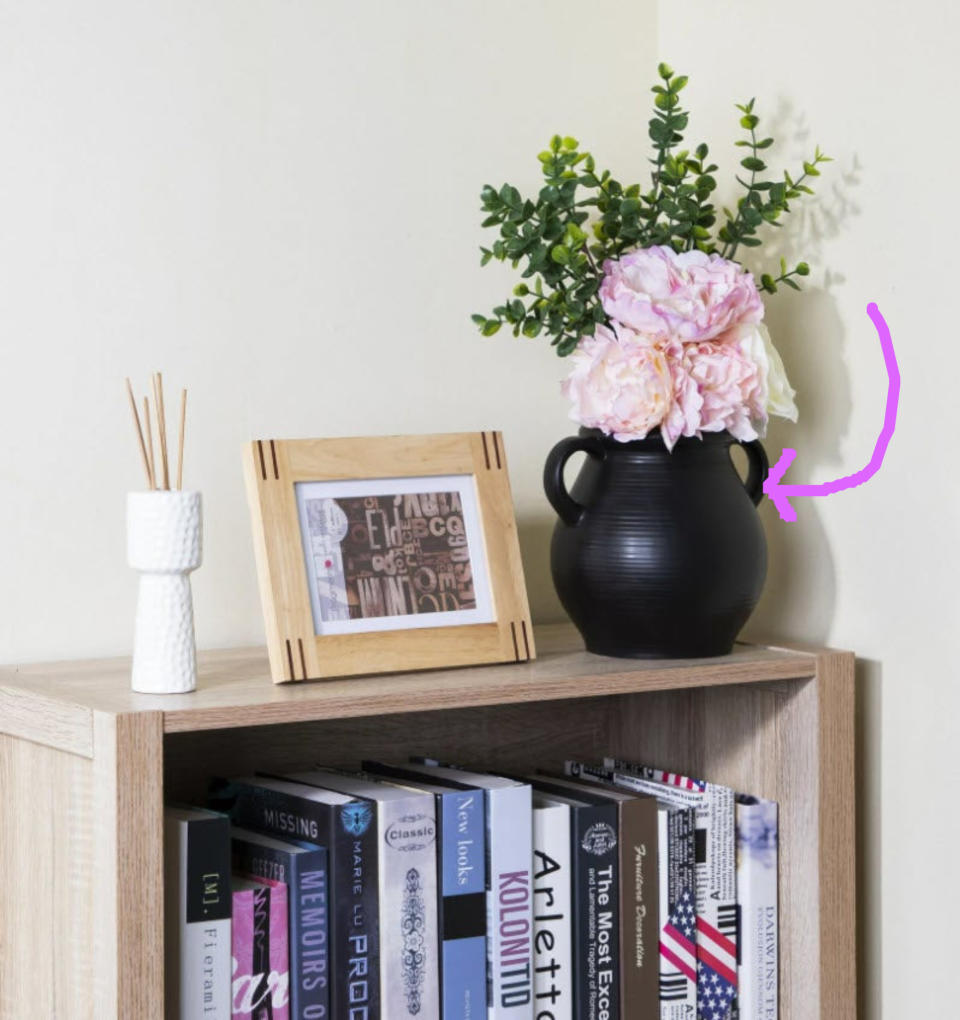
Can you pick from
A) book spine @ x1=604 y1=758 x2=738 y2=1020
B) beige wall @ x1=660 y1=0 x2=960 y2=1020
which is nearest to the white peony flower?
beige wall @ x1=660 y1=0 x2=960 y2=1020

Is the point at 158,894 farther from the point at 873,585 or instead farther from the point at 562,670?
the point at 873,585

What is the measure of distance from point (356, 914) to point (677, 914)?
321mm

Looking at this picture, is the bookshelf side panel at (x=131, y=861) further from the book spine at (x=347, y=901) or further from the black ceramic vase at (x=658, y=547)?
the black ceramic vase at (x=658, y=547)

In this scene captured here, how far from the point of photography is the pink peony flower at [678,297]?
1.34 metres

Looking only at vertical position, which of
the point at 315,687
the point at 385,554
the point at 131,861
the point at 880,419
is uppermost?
the point at 880,419

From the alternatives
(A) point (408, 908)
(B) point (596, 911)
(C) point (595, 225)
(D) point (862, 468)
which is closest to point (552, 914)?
(B) point (596, 911)

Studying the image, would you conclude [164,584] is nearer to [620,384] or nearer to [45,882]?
[45,882]

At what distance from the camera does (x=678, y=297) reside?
1347 millimetres

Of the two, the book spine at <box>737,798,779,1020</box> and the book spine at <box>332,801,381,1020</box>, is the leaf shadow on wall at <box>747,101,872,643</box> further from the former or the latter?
the book spine at <box>332,801,381,1020</box>

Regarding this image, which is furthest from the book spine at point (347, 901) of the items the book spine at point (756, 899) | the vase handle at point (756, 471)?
the vase handle at point (756, 471)

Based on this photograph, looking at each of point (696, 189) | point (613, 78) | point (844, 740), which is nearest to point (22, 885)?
point (844, 740)

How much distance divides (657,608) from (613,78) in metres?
0.63

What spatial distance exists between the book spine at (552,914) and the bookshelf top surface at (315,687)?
0.13 metres

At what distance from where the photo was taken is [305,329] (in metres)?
1.49
